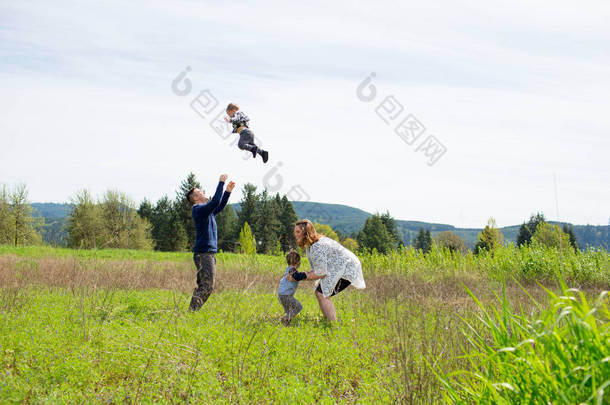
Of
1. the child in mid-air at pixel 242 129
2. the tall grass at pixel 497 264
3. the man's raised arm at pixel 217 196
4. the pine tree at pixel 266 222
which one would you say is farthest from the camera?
the pine tree at pixel 266 222

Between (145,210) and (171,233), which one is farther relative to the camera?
(145,210)

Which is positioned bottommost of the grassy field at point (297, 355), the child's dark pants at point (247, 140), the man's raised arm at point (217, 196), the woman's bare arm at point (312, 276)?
the grassy field at point (297, 355)

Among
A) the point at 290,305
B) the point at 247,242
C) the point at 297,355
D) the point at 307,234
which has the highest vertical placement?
the point at 307,234

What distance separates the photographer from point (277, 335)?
19.9 ft

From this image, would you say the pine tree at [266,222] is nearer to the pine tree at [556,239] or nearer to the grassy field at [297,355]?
the pine tree at [556,239]

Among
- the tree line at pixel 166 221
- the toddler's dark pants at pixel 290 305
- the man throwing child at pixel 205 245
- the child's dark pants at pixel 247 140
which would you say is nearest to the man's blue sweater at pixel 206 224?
the man throwing child at pixel 205 245

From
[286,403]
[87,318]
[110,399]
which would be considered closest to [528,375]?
[286,403]

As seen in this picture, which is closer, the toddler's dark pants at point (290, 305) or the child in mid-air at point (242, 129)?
the child in mid-air at point (242, 129)

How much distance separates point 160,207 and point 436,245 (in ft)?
187

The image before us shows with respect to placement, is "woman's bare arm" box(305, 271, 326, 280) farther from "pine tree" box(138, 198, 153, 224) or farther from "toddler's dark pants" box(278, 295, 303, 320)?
"pine tree" box(138, 198, 153, 224)

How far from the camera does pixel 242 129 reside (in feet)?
22.1

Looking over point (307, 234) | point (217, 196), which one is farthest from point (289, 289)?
point (217, 196)

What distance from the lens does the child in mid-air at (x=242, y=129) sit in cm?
675

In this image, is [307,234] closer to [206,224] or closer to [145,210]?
[206,224]
